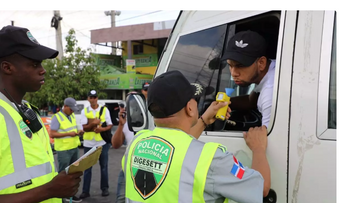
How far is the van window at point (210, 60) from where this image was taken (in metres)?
2.20

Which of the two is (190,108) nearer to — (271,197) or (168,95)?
(168,95)

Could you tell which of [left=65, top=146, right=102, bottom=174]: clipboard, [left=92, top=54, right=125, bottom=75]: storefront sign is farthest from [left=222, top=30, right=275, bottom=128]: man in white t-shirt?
[left=92, top=54, right=125, bottom=75]: storefront sign

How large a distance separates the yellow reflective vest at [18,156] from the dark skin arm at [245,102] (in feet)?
4.78

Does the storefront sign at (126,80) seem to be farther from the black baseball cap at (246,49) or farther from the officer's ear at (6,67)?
the officer's ear at (6,67)

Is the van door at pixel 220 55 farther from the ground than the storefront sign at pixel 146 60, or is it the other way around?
the storefront sign at pixel 146 60

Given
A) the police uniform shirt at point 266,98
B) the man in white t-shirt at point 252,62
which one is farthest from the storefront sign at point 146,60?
the police uniform shirt at point 266,98

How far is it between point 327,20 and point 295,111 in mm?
511

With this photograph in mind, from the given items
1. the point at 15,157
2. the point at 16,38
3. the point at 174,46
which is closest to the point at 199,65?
the point at 174,46

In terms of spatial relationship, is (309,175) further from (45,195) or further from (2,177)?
(2,177)

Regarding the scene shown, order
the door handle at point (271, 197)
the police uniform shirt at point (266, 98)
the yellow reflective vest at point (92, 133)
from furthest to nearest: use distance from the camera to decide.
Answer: the yellow reflective vest at point (92, 133) → the police uniform shirt at point (266, 98) → the door handle at point (271, 197)

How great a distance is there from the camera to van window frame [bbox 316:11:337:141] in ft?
4.66

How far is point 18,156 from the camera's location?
4.67ft

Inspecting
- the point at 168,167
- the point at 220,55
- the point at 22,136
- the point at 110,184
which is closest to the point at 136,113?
the point at 220,55

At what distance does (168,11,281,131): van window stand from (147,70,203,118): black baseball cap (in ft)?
2.79
